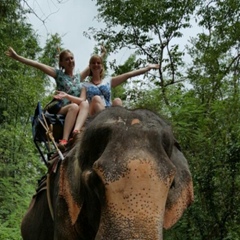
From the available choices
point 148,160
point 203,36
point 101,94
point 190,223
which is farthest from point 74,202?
point 203,36

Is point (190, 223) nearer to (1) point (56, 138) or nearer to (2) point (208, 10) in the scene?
(1) point (56, 138)

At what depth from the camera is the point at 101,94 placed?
4.41m

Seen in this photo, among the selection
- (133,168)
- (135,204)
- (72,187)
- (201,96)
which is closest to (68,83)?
(72,187)

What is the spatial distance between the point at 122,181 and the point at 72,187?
0.54 meters

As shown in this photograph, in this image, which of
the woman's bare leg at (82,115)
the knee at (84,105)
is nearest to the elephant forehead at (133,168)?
the woman's bare leg at (82,115)

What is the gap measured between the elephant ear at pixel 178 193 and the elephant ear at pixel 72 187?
1.59 ft

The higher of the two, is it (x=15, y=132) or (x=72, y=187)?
(x=15, y=132)

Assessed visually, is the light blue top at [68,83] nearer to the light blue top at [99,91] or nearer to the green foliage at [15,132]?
the light blue top at [99,91]

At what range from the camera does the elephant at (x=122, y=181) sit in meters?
2.49

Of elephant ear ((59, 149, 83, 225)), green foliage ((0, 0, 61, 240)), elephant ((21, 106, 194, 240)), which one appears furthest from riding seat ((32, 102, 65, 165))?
green foliage ((0, 0, 61, 240))

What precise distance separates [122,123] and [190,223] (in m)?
4.76

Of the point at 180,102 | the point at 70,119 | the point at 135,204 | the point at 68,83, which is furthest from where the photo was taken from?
the point at 180,102

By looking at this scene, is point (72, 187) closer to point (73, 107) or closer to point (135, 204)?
point (135, 204)

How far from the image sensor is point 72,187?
9.94 ft
